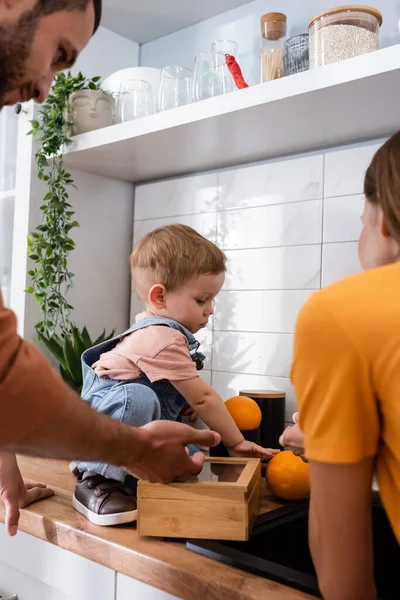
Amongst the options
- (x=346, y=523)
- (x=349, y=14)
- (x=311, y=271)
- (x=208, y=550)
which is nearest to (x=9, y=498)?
(x=208, y=550)

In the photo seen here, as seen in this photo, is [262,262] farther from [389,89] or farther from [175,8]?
[175,8]

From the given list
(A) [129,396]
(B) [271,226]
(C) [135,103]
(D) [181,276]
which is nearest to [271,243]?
(B) [271,226]

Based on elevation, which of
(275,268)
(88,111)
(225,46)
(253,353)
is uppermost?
(225,46)

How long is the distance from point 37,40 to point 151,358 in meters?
0.59

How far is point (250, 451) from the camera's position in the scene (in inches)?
47.9

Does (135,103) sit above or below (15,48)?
above

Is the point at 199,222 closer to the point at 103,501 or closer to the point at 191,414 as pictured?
the point at 191,414

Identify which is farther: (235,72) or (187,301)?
(235,72)

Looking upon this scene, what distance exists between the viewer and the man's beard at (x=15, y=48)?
722 millimetres

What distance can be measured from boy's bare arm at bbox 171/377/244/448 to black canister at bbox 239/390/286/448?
0.20 metres

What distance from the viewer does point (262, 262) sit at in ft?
5.23

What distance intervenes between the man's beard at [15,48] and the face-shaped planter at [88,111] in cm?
89

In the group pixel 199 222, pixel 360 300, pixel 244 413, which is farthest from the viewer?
pixel 199 222

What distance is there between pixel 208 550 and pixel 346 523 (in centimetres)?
30
